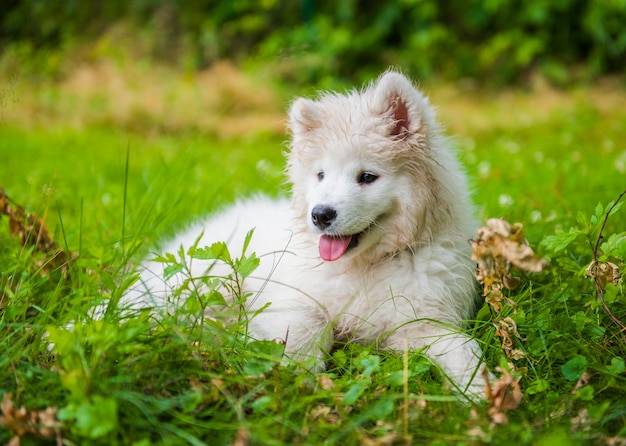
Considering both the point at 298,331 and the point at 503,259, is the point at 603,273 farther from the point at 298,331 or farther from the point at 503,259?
the point at 298,331

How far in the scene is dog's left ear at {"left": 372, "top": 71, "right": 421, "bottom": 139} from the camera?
2566mm

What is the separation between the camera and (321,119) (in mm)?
2762

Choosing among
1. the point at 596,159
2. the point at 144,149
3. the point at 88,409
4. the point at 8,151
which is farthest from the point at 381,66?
the point at 88,409

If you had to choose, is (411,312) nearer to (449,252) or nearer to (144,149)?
(449,252)

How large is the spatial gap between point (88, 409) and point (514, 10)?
35.1ft

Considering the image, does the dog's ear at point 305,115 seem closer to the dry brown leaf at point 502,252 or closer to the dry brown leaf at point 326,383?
the dry brown leaf at point 502,252

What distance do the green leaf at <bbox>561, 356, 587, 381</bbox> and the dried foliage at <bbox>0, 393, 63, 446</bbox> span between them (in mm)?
1598

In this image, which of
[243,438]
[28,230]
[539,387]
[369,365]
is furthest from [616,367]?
[28,230]

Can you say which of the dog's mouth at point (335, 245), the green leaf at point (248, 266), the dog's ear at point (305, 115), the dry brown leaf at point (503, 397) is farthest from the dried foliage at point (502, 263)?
the dog's ear at point (305, 115)

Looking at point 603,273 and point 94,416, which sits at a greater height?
point 603,273

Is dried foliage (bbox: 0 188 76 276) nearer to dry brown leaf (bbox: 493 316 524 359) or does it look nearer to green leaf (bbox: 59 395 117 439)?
green leaf (bbox: 59 395 117 439)

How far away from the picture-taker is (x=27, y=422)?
181cm

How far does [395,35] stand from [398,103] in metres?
9.40

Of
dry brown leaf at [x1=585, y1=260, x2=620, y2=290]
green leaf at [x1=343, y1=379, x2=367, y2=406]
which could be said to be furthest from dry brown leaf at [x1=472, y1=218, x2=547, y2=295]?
green leaf at [x1=343, y1=379, x2=367, y2=406]
